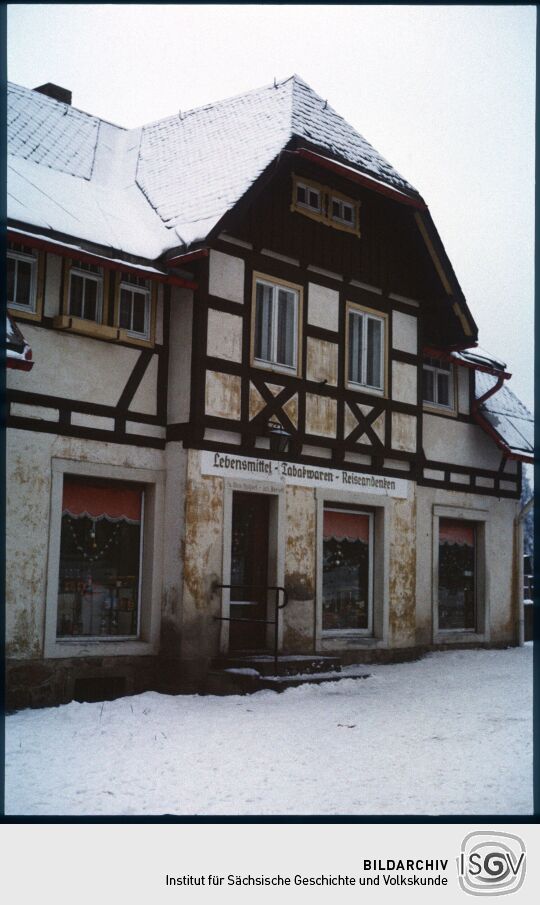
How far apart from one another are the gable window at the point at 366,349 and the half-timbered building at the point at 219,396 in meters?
0.04

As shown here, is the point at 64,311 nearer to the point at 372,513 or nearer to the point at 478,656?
the point at 372,513

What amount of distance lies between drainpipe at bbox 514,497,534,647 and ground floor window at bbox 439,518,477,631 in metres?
1.16

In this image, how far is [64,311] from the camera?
1227 centimetres

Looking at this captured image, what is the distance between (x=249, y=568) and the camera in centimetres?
1432

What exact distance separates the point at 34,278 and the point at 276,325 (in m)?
3.64

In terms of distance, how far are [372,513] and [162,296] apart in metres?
4.92

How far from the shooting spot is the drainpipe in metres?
19.6

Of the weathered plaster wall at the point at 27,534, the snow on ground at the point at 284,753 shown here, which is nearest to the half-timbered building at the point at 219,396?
the weathered plaster wall at the point at 27,534

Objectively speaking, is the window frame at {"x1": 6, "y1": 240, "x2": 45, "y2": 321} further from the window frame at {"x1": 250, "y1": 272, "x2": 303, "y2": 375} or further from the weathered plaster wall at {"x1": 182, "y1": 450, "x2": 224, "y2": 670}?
the window frame at {"x1": 250, "y1": 272, "x2": 303, "y2": 375}

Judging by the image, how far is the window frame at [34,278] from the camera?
11.9 m

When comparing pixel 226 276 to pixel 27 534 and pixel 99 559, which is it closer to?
pixel 99 559

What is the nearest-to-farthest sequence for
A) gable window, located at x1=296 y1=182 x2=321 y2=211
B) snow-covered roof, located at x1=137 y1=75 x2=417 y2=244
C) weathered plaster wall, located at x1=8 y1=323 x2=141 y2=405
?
weathered plaster wall, located at x1=8 y1=323 x2=141 y2=405, snow-covered roof, located at x1=137 y1=75 x2=417 y2=244, gable window, located at x1=296 y1=182 x2=321 y2=211

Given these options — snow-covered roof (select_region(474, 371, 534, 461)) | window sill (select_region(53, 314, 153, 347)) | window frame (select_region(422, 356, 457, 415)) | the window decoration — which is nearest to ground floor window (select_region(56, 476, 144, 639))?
window sill (select_region(53, 314, 153, 347))

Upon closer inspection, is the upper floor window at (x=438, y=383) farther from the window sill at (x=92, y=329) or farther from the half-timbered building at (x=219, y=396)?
the window sill at (x=92, y=329)
